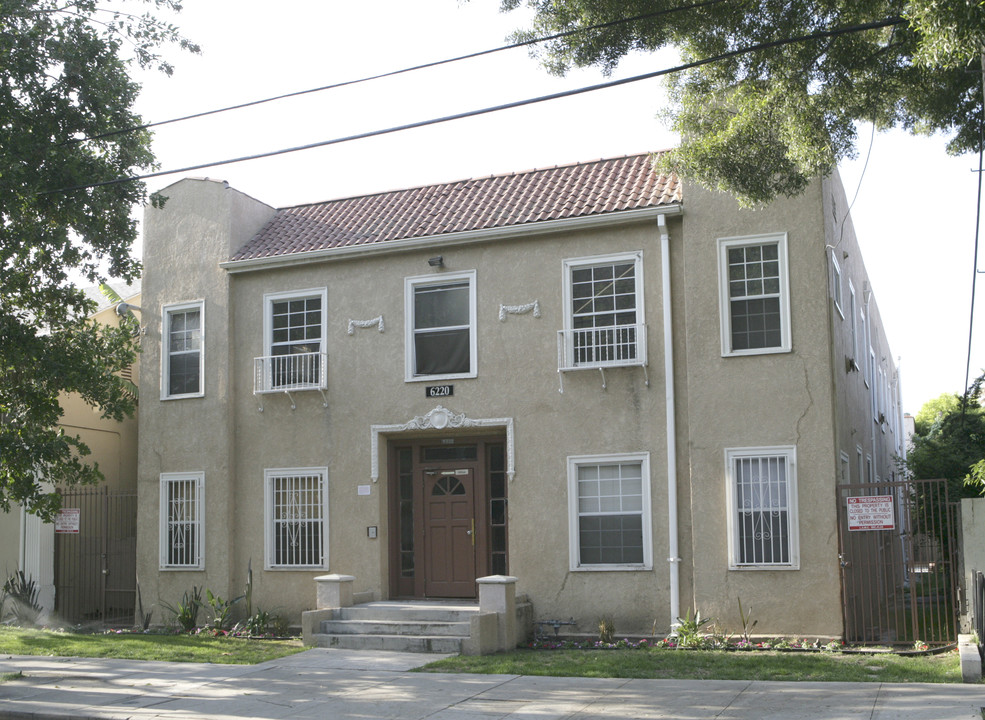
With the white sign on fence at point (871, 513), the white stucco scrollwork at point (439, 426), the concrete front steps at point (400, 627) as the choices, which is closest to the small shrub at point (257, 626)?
the concrete front steps at point (400, 627)

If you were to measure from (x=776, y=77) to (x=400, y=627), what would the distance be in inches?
353

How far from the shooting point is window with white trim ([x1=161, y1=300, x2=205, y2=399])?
57.8 ft

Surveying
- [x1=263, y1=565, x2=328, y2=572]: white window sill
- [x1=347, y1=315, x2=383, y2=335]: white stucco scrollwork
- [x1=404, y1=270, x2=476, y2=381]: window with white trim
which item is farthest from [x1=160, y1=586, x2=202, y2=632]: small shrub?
[x1=404, y1=270, x2=476, y2=381]: window with white trim

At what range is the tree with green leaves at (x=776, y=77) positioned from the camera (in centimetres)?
1205

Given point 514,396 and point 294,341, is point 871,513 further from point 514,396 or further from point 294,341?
point 294,341

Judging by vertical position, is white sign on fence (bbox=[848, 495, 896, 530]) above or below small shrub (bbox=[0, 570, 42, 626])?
above

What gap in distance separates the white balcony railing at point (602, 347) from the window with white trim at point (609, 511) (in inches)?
54.3

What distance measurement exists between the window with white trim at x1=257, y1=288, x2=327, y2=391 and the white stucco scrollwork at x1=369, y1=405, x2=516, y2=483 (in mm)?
1333

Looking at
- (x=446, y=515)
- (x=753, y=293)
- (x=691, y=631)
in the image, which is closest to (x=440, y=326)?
(x=446, y=515)

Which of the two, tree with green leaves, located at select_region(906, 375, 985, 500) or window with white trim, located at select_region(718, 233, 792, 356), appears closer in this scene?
window with white trim, located at select_region(718, 233, 792, 356)

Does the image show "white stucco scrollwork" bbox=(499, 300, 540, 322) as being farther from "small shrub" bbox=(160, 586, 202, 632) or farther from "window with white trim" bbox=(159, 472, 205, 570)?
"small shrub" bbox=(160, 586, 202, 632)

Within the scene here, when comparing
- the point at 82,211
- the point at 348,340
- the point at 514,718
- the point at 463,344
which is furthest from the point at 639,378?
the point at 82,211

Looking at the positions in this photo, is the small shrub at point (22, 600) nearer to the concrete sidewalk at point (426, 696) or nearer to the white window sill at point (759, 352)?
the concrete sidewalk at point (426, 696)

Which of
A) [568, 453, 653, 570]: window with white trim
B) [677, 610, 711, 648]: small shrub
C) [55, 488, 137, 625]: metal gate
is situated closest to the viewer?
[677, 610, 711, 648]: small shrub
